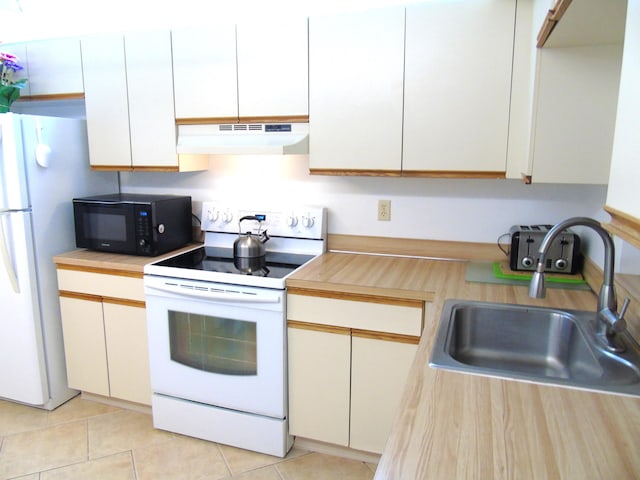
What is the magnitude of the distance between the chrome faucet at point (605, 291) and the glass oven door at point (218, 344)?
1.09 m

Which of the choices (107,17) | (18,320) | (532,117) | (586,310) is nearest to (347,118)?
(532,117)

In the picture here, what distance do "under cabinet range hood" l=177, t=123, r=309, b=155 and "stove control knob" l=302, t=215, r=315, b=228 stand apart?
15.9 inches

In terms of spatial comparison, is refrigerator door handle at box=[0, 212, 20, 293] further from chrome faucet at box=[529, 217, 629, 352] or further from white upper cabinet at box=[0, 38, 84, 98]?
chrome faucet at box=[529, 217, 629, 352]

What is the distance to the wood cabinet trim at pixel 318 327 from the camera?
2.08m

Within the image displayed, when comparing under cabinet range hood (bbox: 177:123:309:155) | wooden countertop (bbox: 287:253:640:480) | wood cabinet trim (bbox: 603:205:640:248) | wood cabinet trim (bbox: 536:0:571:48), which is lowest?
wooden countertop (bbox: 287:253:640:480)

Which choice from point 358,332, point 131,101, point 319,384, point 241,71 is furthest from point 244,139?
point 319,384

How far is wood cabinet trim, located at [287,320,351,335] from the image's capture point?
2.08 m

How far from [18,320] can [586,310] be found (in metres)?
2.69

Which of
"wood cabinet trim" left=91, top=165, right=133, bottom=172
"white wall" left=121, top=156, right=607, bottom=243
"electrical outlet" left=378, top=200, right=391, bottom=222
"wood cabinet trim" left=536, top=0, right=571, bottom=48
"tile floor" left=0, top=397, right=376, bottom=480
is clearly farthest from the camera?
"wood cabinet trim" left=91, top=165, right=133, bottom=172

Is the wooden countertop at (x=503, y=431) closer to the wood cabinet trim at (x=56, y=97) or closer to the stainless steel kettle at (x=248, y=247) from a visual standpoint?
the stainless steel kettle at (x=248, y=247)

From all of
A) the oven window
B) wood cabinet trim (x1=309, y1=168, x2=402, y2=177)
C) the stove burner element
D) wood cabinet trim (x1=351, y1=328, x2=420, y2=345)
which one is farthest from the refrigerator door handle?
wood cabinet trim (x1=351, y1=328, x2=420, y2=345)

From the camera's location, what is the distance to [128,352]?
8.36 feet

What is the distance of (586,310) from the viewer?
163cm

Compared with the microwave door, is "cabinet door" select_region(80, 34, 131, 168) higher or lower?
higher
